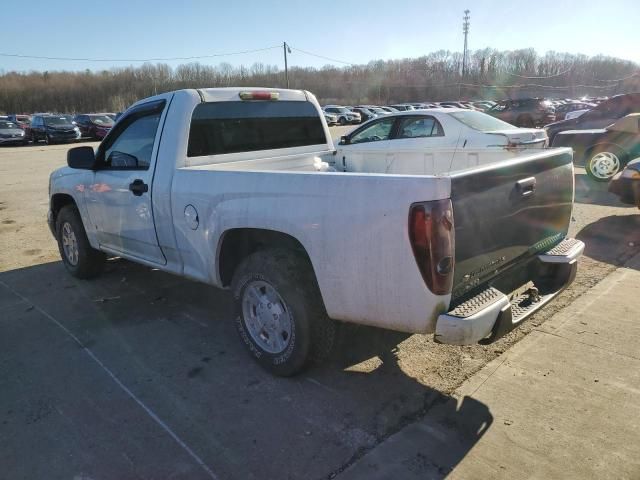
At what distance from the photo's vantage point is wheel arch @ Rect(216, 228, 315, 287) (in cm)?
319

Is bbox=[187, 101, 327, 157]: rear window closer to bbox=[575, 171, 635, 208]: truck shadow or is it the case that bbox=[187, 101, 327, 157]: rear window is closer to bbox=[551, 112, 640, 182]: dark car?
bbox=[575, 171, 635, 208]: truck shadow

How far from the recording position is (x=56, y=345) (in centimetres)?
389

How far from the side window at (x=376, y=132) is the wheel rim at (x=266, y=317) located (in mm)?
6434

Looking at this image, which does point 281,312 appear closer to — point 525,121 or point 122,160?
point 122,160

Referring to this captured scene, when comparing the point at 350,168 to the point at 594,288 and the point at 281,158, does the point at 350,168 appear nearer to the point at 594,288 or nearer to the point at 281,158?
the point at 281,158

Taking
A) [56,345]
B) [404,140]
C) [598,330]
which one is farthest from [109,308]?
[404,140]

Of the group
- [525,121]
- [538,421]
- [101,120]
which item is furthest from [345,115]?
[538,421]

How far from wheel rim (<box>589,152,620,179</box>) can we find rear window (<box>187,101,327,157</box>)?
744 cm

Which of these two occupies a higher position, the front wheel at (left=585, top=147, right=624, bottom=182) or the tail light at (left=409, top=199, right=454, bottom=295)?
the tail light at (left=409, top=199, right=454, bottom=295)

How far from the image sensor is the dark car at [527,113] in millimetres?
23297

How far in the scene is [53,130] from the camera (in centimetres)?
2866

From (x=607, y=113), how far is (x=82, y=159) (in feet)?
48.1

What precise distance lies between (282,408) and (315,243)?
3.43ft

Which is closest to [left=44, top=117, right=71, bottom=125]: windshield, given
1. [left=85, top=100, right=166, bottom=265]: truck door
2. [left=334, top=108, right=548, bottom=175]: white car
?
[left=334, top=108, right=548, bottom=175]: white car
